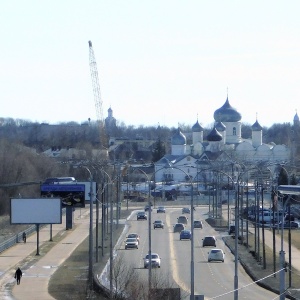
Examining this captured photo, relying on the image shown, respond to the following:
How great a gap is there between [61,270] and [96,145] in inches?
5613

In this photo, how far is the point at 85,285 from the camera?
38.2 m

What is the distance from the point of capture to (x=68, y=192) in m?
53.7

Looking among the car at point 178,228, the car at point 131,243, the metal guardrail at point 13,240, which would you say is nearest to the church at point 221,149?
the car at point 178,228

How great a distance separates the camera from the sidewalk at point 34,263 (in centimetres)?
→ 3775

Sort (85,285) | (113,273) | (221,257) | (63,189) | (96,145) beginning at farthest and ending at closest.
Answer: (96,145), (63,189), (221,257), (85,285), (113,273)

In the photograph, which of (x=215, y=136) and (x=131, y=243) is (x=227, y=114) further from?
(x=131, y=243)

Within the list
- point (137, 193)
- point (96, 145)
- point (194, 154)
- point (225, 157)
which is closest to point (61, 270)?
point (137, 193)

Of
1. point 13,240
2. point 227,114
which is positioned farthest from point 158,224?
point 227,114

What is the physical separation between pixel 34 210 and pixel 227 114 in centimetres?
8453

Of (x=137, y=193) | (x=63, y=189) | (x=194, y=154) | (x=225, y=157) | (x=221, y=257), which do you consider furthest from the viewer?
(x=194, y=154)

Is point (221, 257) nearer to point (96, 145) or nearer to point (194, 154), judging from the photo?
point (194, 154)

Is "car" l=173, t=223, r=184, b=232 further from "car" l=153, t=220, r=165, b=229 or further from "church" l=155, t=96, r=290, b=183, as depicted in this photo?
"church" l=155, t=96, r=290, b=183

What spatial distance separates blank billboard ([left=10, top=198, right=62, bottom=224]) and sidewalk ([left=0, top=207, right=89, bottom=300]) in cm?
166

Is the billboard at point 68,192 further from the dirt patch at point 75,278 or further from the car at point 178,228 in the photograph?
the car at point 178,228
